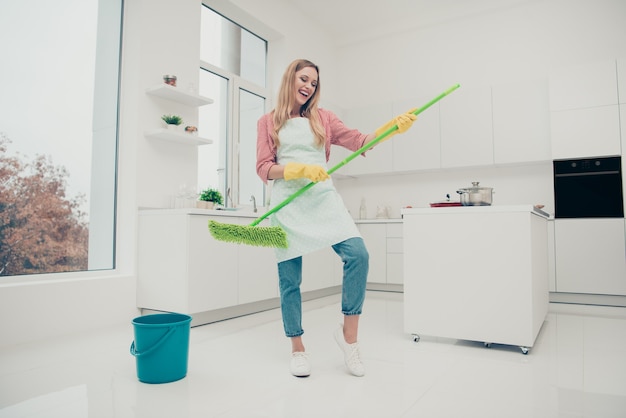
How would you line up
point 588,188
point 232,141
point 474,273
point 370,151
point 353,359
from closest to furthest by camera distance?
point 353,359 → point 474,273 → point 588,188 → point 232,141 → point 370,151

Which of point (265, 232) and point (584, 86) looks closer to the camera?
point (265, 232)

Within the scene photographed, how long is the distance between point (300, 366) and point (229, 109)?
2856 mm

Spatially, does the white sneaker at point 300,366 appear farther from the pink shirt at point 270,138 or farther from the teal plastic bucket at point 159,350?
the pink shirt at point 270,138

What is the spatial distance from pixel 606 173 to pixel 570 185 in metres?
0.29

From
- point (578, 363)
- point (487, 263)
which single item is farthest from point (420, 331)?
point (578, 363)

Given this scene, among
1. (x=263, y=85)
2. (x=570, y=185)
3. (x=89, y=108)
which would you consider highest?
(x=263, y=85)

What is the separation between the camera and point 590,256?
12.8 feet

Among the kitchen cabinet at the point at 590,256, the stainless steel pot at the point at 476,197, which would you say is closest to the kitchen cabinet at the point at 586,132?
the kitchen cabinet at the point at 590,256

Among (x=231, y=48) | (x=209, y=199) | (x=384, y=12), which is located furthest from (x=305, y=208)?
(x=384, y=12)

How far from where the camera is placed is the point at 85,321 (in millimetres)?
2854

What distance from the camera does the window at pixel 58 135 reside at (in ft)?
8.87

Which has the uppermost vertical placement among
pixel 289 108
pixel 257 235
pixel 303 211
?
pixel 289 108

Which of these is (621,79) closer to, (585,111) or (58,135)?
(585,111)

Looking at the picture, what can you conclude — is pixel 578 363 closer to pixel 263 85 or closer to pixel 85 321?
pixel 85 321
